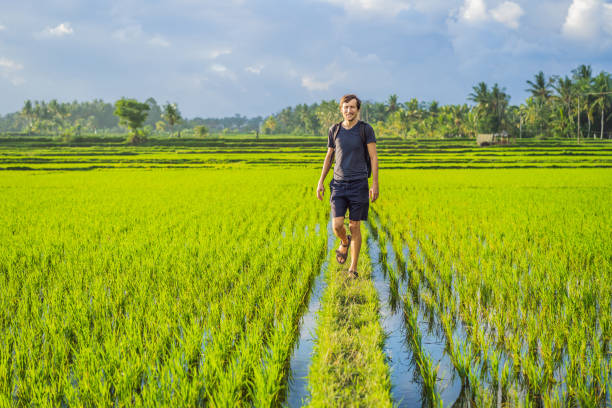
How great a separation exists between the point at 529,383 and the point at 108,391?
75.2 inches

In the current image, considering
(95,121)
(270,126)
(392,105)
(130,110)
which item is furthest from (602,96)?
(95,121)

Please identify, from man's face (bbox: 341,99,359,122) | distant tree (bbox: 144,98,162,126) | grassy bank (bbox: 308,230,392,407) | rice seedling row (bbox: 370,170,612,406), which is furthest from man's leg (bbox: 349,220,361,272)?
distant tree (bbox: 144,98,162,126)

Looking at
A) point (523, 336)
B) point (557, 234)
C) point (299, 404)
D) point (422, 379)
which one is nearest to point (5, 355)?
point (299, 404)

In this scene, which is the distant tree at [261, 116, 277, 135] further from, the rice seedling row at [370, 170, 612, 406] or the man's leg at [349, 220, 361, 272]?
the man's leg at [349, 220, 361, 272]

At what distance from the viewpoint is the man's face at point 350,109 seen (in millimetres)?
3316

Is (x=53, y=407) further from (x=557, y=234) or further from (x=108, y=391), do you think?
(x=557, y=234)

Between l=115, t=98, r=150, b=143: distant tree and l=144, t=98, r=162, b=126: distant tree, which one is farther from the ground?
l=144, t=98, r=162, b=126: distant tree

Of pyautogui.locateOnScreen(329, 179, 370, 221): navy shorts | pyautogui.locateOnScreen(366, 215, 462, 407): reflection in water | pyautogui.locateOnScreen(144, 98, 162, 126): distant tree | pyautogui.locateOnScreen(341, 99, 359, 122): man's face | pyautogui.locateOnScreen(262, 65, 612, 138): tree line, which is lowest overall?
pyautogui.locateOnScreen(366, 215, 462, 407): reflection in water

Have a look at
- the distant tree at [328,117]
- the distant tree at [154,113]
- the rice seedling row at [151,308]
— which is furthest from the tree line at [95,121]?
the rice seedling row at [151,308]

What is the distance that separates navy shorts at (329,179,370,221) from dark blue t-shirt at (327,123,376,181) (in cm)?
6

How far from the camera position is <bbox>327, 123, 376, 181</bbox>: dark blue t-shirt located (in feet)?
11.2

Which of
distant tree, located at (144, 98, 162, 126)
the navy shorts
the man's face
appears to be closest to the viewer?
the man's face

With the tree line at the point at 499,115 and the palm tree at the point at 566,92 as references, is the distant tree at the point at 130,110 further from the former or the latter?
the palm tree at the point at 566,92

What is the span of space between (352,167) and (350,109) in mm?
463
